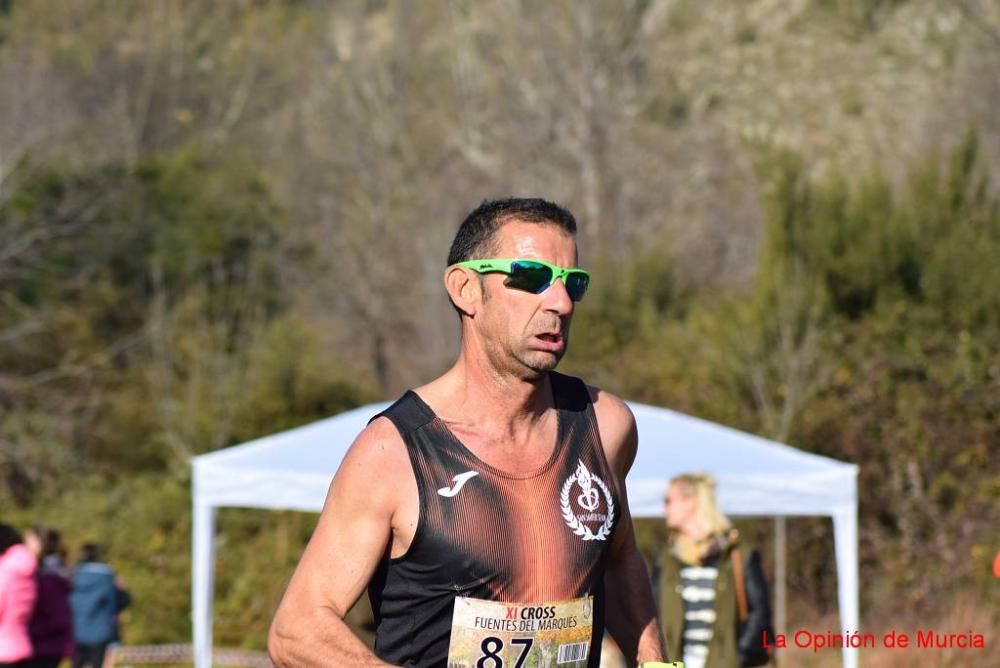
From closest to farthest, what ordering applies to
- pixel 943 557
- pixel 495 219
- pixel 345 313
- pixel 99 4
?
pixel 495 219, pixel 943 557, pixel 345 313, pixel 99 4

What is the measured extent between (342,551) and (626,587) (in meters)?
0.67

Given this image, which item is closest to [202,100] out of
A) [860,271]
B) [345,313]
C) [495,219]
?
[345,313]

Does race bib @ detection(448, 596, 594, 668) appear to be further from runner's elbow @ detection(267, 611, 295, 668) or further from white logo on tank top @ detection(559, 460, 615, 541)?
runner's elbow @ detection(267, 611, 295, 668)

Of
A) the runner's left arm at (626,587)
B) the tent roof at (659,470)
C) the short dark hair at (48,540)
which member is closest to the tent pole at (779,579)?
the tent roof at (659,470)

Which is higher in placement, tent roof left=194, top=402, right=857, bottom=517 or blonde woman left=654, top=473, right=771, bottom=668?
tent roof left=194, top=402, right=857, bottom=517

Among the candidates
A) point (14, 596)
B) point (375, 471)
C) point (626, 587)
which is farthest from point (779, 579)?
point (375, 471)

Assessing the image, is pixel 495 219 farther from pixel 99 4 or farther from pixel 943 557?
pixel 99 4

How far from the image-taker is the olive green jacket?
300 inches

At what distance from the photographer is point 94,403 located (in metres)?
25.5

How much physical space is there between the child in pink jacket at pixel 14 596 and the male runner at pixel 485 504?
581cm

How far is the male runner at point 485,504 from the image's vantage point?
2.92m

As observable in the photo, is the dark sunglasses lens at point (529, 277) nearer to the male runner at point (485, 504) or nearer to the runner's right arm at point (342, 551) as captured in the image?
the male runner at point (485, 504)

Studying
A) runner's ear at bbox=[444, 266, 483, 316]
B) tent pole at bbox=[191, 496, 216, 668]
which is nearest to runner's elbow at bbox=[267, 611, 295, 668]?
runner's ear at bbox=[444, 266, 483, 316]

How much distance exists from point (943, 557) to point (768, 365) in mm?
3231
